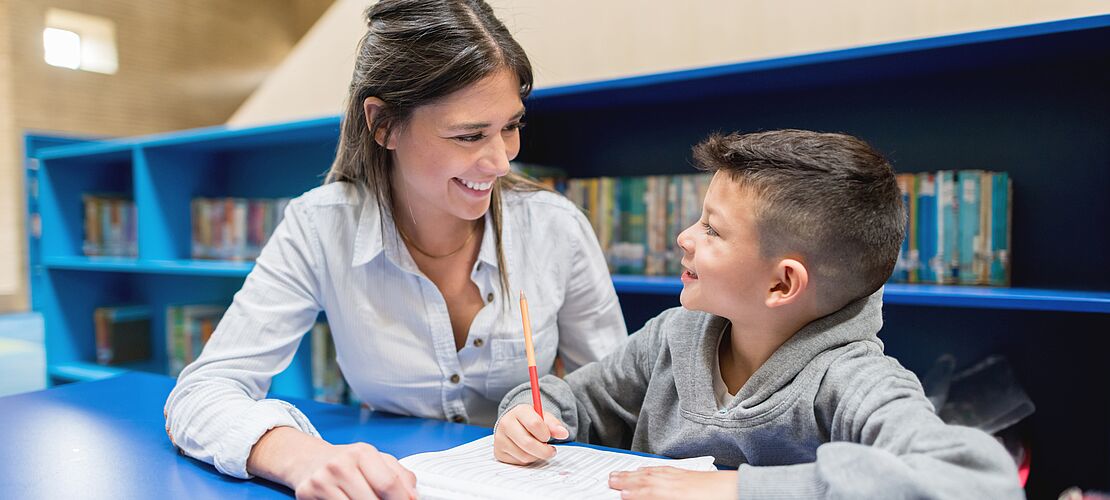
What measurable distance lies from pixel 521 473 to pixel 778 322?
0.36 metres

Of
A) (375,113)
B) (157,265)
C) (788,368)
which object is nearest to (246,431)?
(375,113)

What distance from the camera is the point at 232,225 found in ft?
9.76

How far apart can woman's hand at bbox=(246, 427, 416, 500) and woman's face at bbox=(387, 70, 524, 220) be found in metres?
0.47

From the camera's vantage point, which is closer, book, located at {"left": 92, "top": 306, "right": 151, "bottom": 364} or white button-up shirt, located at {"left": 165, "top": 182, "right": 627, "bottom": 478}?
white button-up shirt, located at {"left": 165, "top": 182, "right": 627, "bottom": 478}

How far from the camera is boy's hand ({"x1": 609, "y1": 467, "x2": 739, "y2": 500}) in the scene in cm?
69

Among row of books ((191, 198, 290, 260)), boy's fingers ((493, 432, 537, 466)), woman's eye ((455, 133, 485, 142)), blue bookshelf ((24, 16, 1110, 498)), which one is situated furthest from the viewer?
row of books ((191, 198, 290, 260))

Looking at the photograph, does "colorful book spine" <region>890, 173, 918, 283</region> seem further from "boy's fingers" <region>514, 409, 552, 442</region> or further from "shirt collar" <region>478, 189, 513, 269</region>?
"boy's fingers" <region>514, 409, 552, 442</region>

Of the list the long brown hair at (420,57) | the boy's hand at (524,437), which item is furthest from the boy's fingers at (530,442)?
the long brown hair at (420,57)

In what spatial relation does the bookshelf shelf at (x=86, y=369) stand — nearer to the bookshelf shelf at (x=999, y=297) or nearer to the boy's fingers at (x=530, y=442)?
the boy's fingers at (x=530, y=442)

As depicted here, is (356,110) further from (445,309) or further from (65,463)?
(65,463)

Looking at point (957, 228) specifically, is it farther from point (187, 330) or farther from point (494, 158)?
point (187, 330)

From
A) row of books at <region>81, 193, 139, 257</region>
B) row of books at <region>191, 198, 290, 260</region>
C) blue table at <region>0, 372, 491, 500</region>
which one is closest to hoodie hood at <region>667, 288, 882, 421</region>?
blue table at <region>0, 372, 491, 500</region>

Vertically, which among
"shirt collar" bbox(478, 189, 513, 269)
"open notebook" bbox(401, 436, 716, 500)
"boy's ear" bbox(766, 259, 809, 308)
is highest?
"shirt collar" bbox(478, 189, 513, 269)

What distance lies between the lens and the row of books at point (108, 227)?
330 cm
